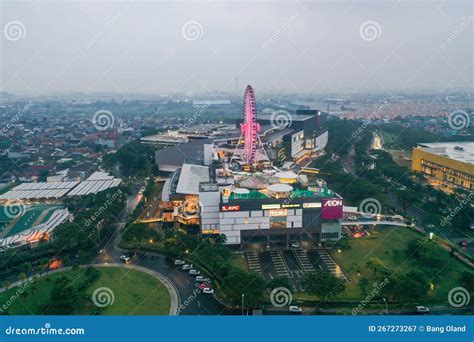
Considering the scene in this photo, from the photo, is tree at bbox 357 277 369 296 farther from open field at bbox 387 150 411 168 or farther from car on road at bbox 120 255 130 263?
open field at bbox 387 150 411 168

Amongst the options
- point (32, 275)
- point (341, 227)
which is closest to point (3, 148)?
point (32, 275)

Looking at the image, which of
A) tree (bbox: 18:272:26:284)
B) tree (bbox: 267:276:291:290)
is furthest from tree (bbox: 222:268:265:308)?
tree (bbox: 18:272:26:284)

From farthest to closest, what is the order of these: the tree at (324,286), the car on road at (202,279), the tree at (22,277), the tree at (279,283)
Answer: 1. the car on road at (202,279)
2. the tree at (22,277)
3. the tree at (279,283)
4. the tree at (324,286)

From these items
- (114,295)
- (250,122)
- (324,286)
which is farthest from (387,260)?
(250,122)

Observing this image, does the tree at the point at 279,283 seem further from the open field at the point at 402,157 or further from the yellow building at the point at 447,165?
A: the open field at the point at 402,157

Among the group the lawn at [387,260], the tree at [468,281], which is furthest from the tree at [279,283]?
the tree at [468,281]

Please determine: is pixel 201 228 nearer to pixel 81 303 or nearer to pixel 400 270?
pixel 81 303

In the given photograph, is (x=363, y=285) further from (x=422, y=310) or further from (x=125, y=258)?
(x=125, y=258)
